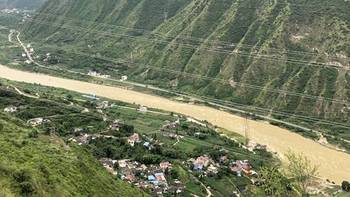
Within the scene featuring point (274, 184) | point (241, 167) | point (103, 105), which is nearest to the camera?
point (274, 184)

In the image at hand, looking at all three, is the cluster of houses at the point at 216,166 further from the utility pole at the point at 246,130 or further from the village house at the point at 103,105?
the village house at the point at 103,105

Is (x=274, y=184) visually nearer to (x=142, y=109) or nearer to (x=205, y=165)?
(x=205, y=165)

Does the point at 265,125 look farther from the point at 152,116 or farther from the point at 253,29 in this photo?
the point at 253,29

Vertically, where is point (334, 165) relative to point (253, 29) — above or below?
below

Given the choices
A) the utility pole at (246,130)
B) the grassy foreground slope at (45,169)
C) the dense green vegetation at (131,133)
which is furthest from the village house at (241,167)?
the grassy foreground slope at (45,169)

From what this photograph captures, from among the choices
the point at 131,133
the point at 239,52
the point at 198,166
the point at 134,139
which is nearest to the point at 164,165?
the point at 198,166

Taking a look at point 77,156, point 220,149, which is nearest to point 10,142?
point 77,156

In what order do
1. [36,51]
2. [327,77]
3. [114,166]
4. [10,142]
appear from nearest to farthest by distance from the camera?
[10,142] < [114,166] < [327,77] < [36,51]
